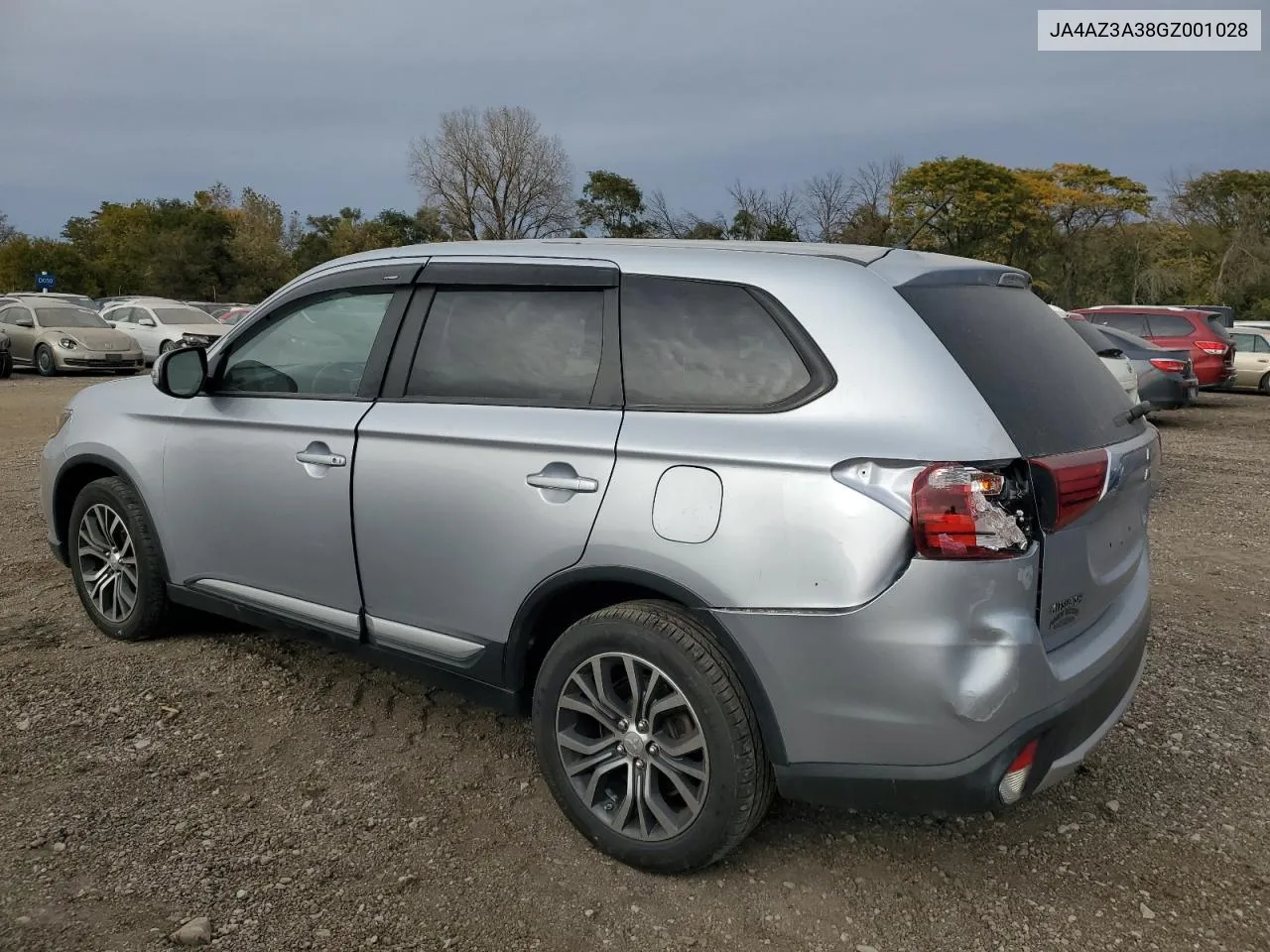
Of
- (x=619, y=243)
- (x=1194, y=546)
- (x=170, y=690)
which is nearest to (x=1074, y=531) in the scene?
(x=619, y=243)

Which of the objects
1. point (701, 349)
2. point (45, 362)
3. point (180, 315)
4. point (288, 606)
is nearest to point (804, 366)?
point (701, 349)

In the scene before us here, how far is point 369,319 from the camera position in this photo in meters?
3.62

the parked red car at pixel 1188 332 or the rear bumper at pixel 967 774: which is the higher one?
the rear bumper at pixel 967 774

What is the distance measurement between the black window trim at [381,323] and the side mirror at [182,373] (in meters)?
0.04

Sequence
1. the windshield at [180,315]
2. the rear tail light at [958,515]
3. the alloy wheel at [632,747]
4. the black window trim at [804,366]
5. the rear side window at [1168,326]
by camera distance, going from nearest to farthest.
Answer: the rear tail light at [958,515]
the black window trim at [804,366]
the alloy wheel at [632,747]
the rear side window at [1168,326]
the windshield at [180,315]

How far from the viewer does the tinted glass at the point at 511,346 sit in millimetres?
3039

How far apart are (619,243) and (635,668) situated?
1.34 m

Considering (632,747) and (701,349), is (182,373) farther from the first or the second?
(632,747)

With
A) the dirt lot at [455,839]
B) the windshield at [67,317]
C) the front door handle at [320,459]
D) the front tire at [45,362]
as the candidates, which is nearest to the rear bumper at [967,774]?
the dirt lot at [455,839]

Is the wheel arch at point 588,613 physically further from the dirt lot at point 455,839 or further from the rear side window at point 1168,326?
the rear side window at point 1168,326

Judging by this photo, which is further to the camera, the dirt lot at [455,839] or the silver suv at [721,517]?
the dirt lot at [455,839]

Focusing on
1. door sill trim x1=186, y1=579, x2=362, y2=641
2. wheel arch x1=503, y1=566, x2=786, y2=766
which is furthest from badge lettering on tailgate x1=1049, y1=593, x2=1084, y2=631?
door sill trim x1=186, y1=579, x2=362, y2=641

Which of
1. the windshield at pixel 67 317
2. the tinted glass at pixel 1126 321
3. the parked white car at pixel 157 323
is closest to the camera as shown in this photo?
the tinted glass at pixel 1126 321

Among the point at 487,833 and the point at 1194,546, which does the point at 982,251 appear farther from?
the point at 487,833
